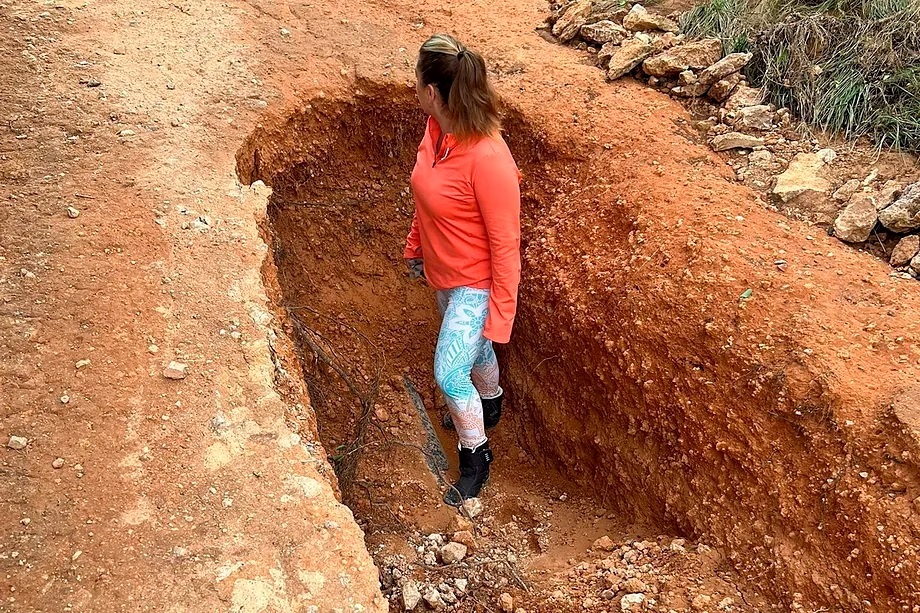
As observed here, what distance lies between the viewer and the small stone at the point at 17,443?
236 cm

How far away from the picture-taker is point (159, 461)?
2377mm

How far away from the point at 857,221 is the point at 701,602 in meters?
2.02

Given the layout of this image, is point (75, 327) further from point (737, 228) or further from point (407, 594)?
point (737, 228)

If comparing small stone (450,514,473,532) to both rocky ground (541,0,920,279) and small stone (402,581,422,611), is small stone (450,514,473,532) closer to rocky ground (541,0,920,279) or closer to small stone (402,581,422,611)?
small stone (402,581,422,611)

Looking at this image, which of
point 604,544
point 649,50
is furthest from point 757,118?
point 604,544

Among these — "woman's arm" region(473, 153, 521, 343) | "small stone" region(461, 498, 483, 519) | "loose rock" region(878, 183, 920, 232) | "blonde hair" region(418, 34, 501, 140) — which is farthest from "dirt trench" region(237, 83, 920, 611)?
"blonde hair" region(418, 34, 501, 140)

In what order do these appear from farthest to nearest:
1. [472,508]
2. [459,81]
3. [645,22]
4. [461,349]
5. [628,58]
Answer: [645,22], [628,58], [472,508], [461,349], [459,81]

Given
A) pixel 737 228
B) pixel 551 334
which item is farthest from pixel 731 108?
pixel 551 334

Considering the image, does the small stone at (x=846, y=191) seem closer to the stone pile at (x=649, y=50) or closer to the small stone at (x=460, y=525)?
the stone pile at (x=649, y=50)

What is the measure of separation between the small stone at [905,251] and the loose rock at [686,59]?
1.80 metres

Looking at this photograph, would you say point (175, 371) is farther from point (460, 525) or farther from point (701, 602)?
point (701, 602)

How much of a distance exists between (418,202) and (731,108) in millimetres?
2308

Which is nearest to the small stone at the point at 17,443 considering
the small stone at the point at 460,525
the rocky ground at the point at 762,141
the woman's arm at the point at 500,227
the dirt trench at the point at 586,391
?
the dirt trench at the point at 586,391

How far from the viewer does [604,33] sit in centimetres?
500
